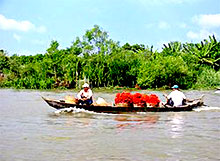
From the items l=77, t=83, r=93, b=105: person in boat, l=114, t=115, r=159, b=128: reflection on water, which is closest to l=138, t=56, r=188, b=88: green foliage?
l=77, t=83, r=93, b=105: person in boat

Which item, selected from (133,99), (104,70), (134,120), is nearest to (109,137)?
(134,120)

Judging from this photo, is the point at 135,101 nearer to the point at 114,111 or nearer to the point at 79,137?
the point at 114,111

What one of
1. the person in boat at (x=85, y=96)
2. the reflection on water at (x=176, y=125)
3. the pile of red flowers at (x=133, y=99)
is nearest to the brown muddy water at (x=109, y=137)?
the reflection on water at (x=176, y=125)

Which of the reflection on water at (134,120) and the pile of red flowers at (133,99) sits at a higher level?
the pile of red flowers at (133,99)

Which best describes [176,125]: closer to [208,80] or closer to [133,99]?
[133,99]

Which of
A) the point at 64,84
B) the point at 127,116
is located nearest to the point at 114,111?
the point at 127,116

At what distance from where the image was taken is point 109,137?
8734 millimetres

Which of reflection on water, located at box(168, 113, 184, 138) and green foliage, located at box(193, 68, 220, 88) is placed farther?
green foliage, located at box(193, 68, 220, 88)

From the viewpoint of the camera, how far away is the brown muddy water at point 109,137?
22.8ft

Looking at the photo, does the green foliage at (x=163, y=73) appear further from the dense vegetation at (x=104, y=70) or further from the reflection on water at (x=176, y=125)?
the reflection on water at (x=176, y=125)

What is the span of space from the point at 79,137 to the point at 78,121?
109 inches

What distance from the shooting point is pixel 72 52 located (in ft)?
110

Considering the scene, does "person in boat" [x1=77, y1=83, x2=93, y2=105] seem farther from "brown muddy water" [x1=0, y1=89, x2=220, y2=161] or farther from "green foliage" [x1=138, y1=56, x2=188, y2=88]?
"green foliage" [x1=138, y1=56, x2=188, y2=88]

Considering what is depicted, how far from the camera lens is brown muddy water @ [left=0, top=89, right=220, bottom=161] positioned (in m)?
6.95
